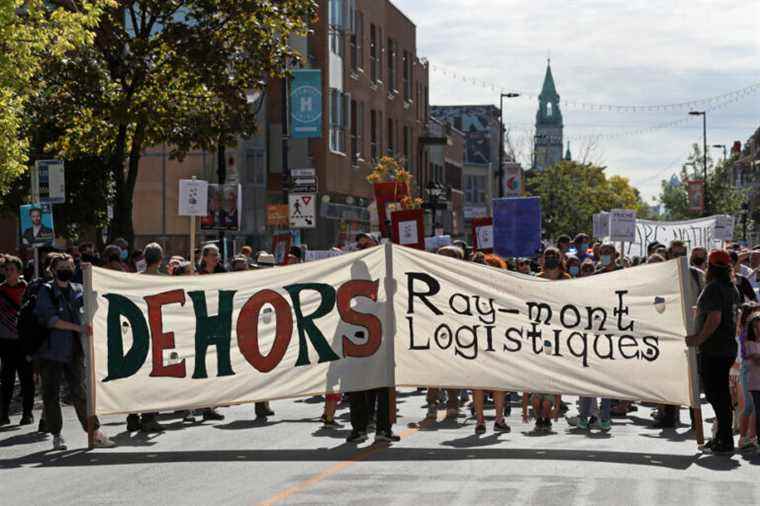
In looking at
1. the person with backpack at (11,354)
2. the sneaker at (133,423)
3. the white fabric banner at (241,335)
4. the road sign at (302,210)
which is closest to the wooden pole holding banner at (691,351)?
the white fabric banner at (241,335)

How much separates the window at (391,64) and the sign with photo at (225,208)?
33.2 metres

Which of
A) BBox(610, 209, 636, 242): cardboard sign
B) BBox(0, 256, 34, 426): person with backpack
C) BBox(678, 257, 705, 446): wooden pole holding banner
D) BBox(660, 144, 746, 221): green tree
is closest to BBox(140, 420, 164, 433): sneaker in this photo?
BBox(0, 256, 34, 426): person with backpack

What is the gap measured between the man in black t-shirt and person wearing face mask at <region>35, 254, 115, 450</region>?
574 cm

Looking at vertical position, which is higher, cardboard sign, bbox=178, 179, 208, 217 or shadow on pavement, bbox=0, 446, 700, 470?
cardboard sign, bbox=178, 179, 208, 217

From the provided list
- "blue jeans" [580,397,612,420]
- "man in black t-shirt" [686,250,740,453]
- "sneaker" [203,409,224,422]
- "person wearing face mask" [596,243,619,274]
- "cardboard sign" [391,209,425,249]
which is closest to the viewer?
"man in black t-shirt" [686,250,740,453]

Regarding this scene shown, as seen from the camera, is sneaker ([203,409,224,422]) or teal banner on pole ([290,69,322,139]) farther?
teal banner on pole ([290,69,322,139])

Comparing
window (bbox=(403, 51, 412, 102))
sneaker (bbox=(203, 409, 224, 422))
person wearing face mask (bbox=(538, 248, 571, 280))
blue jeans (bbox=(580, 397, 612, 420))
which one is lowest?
sneaker (bbox=(203, 409, 224, 422))

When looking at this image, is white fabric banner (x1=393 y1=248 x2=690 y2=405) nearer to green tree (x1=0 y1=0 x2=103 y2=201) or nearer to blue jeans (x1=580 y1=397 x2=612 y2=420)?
blue jeans (x1=580 y1=397 x2=612 y2=420)

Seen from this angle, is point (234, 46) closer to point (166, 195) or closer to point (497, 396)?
point (497, 396)

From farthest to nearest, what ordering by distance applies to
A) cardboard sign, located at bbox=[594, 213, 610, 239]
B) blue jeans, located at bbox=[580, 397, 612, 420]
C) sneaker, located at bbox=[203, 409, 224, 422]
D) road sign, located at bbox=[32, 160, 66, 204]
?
cardboard sign, located at bbox=[594, 213, 610, 239] → road sign, located at bbox=[32, 160, 66, 204] → sneaker, located at bbox=[203, 409, 224, 422] → blue jeans, located at bbox=[580, 397, 612, 420]

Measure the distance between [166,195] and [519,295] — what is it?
3482 cm

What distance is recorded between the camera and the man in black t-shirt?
13.5 metres

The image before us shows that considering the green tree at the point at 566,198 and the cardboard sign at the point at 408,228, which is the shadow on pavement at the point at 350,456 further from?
the green tree at the point at 566,198

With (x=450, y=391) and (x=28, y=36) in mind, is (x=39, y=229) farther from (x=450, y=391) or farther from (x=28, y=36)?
(x=450, y=391)
